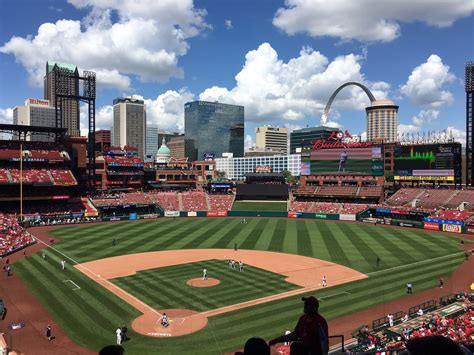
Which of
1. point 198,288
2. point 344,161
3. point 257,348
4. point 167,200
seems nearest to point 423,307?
point 198,288

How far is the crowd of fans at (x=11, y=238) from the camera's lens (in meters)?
49.1

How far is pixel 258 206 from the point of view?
95.2m

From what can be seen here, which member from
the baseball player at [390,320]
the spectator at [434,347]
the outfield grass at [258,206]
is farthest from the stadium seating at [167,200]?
the spectator at [434,347]

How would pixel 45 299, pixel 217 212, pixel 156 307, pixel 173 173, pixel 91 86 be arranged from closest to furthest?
pixel 156 307 → pixel 45 299 → pixel 217 212 → pixel 91 86 → pixel 173 173

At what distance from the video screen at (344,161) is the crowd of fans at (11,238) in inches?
2750

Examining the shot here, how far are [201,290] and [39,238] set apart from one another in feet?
121

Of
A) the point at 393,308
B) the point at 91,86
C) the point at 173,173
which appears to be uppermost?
the point at 91,86

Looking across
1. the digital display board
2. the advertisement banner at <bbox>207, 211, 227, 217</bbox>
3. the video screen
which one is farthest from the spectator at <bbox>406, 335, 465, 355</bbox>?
the video screen

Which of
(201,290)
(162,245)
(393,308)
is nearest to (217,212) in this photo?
(162,245)

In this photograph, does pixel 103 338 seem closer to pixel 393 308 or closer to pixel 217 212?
pixel 393 308

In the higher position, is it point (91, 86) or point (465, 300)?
point (91, 86)

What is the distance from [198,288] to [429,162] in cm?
7380

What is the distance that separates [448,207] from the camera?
7662 cm

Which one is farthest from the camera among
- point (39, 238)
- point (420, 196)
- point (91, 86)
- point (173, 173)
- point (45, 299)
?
point (173, 173)
